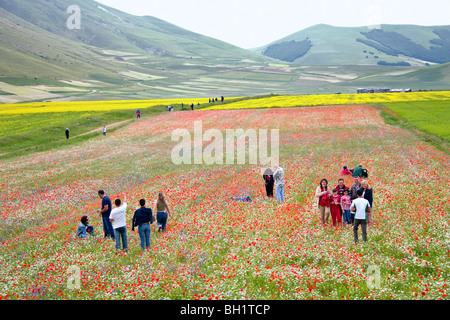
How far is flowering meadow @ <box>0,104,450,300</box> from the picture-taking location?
11383 mm

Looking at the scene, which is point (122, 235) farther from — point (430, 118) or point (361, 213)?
point (430, 118)

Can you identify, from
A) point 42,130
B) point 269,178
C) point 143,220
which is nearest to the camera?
point 143,220

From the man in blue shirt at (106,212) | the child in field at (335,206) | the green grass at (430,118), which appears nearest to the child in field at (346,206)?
the child in field at (335,206)

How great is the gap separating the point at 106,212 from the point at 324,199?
9816 millimetres

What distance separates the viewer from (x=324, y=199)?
644 inches

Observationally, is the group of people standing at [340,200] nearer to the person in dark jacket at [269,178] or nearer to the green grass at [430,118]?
the person in dark jacket at [269,178]

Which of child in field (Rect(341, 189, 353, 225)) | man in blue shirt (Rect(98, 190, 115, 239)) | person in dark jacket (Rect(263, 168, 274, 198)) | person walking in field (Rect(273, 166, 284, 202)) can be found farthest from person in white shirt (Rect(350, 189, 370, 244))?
man in blue shirt (Rect(98, 190, 115, 239))

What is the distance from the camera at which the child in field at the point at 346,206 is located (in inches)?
633

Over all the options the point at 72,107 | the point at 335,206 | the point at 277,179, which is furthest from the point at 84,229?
the point at 72,107

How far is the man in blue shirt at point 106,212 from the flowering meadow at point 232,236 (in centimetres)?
57
